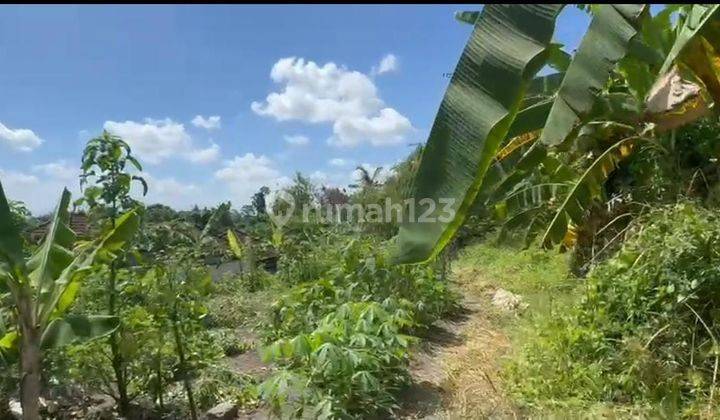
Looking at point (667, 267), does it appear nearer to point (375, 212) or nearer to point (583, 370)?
point (583, 370)

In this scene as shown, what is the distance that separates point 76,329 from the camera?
322 centimetres

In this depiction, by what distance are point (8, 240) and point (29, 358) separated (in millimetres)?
686

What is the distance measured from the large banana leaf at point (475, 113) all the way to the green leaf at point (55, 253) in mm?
2588

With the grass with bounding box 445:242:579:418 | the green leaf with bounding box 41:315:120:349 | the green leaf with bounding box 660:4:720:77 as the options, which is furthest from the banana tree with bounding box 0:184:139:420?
the green leaf with bounding box 660:4:720:77

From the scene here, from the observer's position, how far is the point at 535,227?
669 centimetres

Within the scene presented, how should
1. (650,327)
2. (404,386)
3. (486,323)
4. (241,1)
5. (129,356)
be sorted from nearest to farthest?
(241,1)
(650,327)
(129,356)
(404,386)
(486,323)

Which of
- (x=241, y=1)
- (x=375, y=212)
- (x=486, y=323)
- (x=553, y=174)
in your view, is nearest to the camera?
(x=241, y=1)

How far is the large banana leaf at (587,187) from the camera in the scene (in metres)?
5.28

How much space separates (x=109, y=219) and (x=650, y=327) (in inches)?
136

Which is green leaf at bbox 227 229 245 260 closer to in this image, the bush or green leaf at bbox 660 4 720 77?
the bush

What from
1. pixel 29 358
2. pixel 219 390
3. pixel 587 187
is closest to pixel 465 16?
pixel 587 187

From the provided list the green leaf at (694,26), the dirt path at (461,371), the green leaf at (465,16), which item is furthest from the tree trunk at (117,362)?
the green leaf at (465,16)

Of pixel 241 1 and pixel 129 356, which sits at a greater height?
pixel 241 1

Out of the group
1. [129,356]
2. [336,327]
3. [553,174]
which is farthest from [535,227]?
[129,356]
